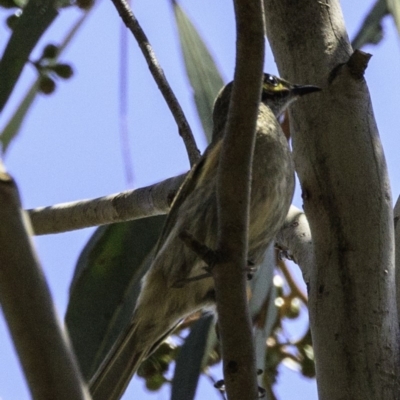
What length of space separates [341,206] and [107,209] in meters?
1.08

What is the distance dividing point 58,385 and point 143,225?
89.8 inches

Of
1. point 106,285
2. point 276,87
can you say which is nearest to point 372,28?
point 276,87

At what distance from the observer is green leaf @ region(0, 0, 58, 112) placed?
221 cm

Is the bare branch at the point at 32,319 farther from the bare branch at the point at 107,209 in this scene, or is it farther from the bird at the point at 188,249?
the bare branch at the point at 107,209

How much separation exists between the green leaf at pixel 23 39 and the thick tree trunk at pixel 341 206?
657 millimetres

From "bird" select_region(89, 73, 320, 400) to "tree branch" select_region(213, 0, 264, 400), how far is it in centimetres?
98

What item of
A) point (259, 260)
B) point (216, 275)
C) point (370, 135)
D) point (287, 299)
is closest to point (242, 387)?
point (216, 275)

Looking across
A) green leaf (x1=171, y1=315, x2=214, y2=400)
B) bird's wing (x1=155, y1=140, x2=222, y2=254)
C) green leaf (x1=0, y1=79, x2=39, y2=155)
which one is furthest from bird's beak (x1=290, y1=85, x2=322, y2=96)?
green leaf (x1=0, y1=79, x2=39, y2=155)

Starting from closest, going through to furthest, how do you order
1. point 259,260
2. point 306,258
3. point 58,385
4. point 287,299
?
point 58,385
point 306,258
point 259,260
point 287,299

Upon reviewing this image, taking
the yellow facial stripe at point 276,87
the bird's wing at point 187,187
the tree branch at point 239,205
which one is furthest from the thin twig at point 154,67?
the tree branch at point 239,205

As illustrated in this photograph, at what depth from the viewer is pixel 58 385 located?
94cm

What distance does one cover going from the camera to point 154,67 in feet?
9.50

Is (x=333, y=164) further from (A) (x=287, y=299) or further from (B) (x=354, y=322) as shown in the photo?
(A) (x=287, y=299)

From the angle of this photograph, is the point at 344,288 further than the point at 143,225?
No
